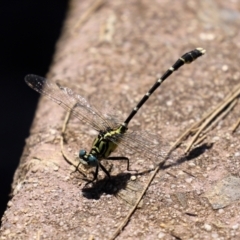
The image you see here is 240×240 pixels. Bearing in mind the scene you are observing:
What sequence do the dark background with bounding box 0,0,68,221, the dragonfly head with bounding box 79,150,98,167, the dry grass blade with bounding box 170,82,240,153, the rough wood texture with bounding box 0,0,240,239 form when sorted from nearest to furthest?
the rough wood texture with bounding box 0,0,240,239 → the dragonfly head with bounding box 79,150,98,167 → the dry grass blade with bounding box 170,82,240,153 → the dark background with bounding box 0,0,68,221

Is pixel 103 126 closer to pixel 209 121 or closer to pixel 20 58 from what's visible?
pixel 209 121

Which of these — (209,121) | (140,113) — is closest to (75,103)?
(140,113)

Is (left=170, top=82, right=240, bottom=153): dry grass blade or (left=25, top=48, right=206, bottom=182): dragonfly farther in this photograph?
(left=170, top=82, right=240, bottom=153): dry grass blade

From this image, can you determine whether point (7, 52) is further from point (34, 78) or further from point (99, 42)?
point (34, 78)

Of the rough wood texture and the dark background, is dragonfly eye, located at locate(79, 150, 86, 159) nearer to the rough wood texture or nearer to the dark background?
the rough wood texture

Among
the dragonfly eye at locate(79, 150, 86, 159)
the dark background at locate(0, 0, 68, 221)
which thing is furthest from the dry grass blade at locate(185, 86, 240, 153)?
the dark background at locate(0, 0, 68, 221)

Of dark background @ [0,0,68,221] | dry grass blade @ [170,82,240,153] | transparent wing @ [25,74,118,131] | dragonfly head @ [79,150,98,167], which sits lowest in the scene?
dark background @ [0,0,68,221]

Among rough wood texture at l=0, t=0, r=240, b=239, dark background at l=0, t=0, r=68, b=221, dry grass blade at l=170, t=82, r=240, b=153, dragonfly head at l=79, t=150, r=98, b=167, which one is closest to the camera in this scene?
rough wood texture at l=0, t=0, r=240, b=239

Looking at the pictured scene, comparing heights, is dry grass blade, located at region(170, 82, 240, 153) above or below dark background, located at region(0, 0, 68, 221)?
above
